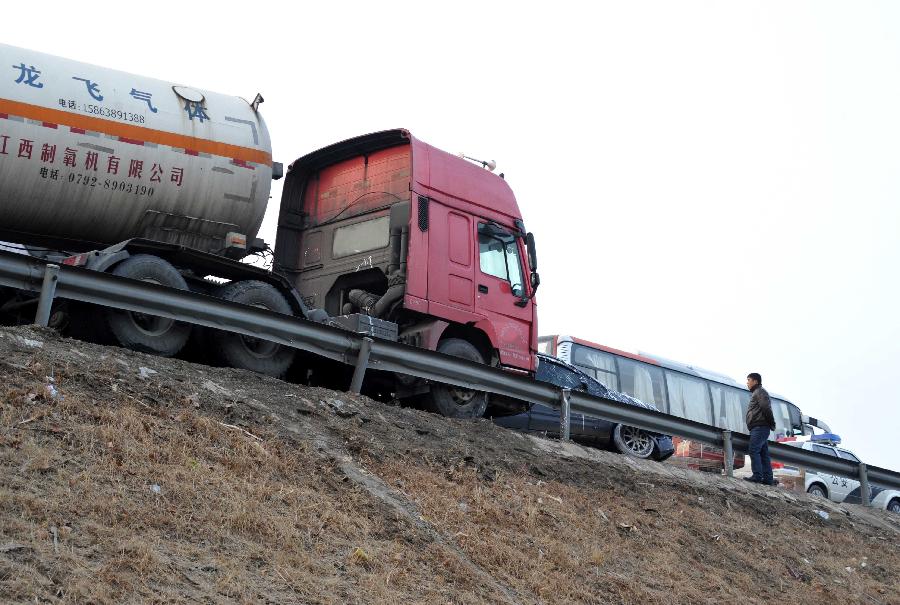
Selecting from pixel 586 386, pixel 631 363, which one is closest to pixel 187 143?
pixel 586 386

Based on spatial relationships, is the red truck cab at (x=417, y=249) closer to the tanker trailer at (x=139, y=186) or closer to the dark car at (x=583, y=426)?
the tanker trailer at (x=139, y=186)

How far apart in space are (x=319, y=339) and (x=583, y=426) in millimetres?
6594

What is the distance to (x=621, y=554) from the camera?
296 inches

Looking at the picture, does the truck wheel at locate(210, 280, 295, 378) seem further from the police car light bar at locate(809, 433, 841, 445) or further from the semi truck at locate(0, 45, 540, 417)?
the police car light bar at locate(809, 433, 841, 445)

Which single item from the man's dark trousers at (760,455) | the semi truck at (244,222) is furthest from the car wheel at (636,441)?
the semi truck at (244,222)

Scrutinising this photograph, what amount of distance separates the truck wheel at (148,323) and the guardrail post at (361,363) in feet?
5.32

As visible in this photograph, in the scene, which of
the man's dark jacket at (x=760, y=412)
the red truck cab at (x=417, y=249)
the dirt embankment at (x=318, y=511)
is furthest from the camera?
the man's dark jacket at (x=760, y=412)

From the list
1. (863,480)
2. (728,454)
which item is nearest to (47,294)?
(728,454)

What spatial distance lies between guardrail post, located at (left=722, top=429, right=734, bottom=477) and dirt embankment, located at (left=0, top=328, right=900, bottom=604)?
1.86 metres

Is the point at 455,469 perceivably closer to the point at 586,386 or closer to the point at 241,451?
the point at 241,451

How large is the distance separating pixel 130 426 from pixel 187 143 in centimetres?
445

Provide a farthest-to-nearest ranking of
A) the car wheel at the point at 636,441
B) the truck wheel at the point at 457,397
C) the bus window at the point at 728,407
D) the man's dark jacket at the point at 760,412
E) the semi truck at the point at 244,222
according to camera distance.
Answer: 1. the bus window at the point at 728,407
2. the car wheel at the point at 636,441
3. the man's dark jacket at the point at 760,412
4. the truck wheel at the point at 457,397
5. the semi truck at the point at 244,222

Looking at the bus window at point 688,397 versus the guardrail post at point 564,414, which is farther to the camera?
the bus window at point 688,397

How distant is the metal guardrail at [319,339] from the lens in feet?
26.4
